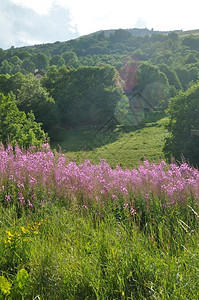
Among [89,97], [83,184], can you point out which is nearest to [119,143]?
[89,97]

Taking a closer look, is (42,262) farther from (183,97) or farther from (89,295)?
(183,97)

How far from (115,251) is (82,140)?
38348 millimetres

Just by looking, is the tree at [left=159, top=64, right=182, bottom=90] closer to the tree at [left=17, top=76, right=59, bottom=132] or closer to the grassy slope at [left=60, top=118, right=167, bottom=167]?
the grassy slope at [left=60, top=118, right=167, bottom=167]

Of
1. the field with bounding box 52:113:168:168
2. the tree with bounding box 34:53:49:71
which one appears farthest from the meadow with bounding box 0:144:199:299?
the tree with bounding box 34:53:49:71

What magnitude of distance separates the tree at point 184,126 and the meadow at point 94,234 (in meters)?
12.6

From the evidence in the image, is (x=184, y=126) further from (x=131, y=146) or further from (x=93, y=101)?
(x=93, y=101)

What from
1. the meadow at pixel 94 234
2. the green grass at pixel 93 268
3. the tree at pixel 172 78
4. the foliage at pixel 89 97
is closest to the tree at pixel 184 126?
the meadow at pixel 94 234

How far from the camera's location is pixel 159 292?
2.82 meters

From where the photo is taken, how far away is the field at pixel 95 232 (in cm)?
298

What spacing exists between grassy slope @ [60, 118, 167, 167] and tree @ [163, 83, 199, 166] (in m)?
7.21

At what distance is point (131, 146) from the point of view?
3666cm

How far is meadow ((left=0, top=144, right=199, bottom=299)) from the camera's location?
9.75 ft

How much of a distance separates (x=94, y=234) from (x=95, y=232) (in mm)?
85

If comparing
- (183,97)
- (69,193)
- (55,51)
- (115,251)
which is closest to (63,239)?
(115,251)
